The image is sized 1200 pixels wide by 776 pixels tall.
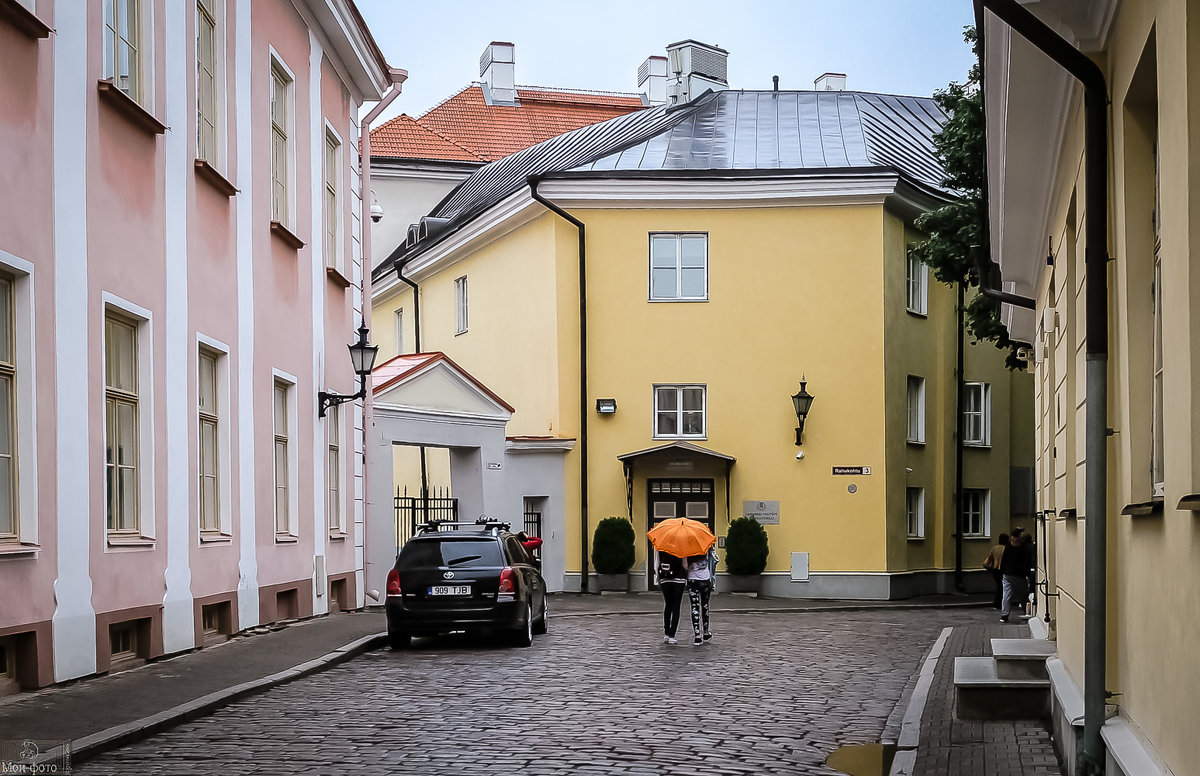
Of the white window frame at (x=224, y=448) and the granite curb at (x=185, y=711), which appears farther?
the white window frame at (x=224, y=448)

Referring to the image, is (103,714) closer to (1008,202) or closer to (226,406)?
(226,406)

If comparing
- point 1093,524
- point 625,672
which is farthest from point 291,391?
point 1093,524

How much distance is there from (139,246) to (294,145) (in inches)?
249

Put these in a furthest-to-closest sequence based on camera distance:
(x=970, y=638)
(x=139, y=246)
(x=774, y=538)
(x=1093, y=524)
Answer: (x=774, y=538)
(x=970, y=638)
(x=139, y=246)
(x=1093, y=524)

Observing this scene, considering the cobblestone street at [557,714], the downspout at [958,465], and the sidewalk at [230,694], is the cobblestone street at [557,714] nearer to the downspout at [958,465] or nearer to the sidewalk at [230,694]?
the sidewalk at [230,694]

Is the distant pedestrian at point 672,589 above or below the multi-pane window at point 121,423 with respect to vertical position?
below

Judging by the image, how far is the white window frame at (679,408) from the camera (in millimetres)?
31438

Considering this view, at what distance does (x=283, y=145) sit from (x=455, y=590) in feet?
22.0

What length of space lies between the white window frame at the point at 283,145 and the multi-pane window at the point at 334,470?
3.45 metres

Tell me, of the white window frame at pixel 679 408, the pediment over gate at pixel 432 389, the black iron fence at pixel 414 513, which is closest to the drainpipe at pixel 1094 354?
the pediment over gate at pixel 432 389

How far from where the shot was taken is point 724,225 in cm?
3156

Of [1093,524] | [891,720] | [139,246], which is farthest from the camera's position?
[139,246]

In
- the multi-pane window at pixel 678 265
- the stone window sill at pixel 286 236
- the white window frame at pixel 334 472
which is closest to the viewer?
the stone window sill at pixel 286 236

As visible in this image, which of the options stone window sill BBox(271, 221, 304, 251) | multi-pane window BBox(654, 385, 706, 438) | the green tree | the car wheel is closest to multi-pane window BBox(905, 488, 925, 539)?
multi-pane window BBox(654, 385, 706, 438)
